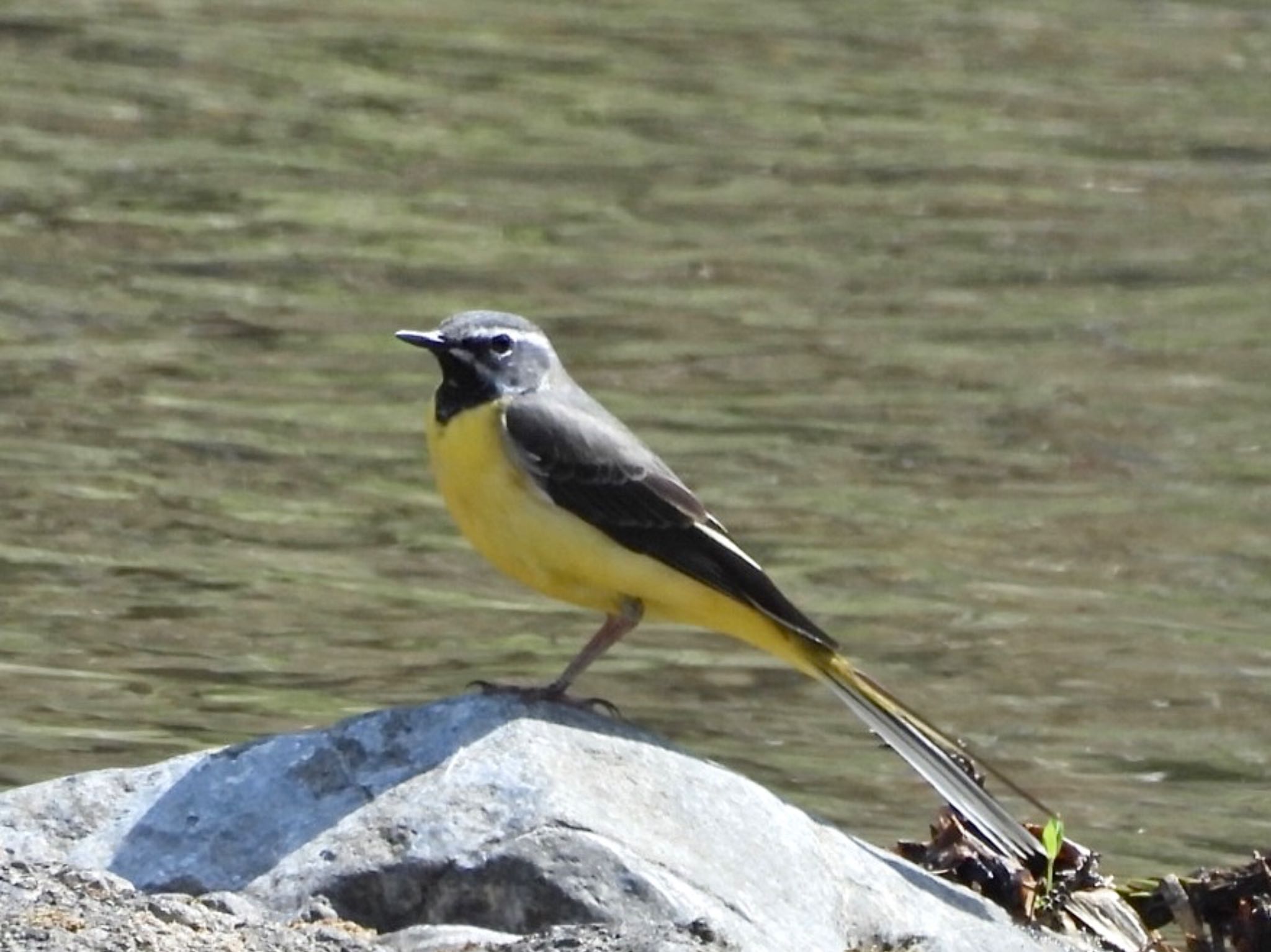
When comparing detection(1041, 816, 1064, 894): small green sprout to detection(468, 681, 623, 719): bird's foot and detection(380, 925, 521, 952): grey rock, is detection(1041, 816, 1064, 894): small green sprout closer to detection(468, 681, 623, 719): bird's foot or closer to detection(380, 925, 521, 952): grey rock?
detection(468, 681, 623, 719): bird's foot

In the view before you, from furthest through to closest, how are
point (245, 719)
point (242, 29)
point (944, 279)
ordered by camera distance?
point (242, 29) < point (944, 279) < point (245, 719)

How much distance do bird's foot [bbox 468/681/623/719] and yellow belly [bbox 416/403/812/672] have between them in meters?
0.32

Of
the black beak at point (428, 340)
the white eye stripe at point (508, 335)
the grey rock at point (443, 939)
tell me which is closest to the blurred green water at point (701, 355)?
the white eye stripe at point (508, 335)

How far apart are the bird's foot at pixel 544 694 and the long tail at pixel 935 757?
2.37ft

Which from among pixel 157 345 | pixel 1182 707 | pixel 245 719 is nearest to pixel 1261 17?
pixel 157 345

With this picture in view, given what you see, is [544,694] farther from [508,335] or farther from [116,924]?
[116,924]

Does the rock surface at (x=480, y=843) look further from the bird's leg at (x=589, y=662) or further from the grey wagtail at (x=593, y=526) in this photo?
the grey wagtail at (x=593, y=526)

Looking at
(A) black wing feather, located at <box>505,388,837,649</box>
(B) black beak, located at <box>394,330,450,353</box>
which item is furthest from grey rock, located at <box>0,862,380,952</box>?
(B) black beak, located at <box>394,330,450,353</box>

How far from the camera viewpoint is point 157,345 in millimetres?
15961

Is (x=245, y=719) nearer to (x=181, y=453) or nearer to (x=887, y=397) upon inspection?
(x=181, y=453)

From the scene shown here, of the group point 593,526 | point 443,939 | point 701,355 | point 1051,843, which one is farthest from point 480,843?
point 701,355

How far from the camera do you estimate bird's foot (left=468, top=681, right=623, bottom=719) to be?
823cm

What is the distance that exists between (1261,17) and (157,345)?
34.2 feet

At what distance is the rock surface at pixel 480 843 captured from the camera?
A: 730cm
